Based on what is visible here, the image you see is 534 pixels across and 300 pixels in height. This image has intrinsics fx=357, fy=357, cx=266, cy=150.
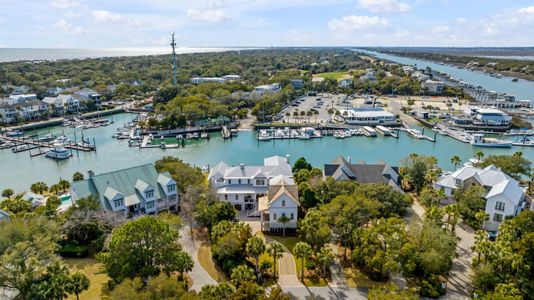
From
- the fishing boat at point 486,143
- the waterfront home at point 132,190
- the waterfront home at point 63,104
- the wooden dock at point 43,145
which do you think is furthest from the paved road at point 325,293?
the waterfront home at point 63,104

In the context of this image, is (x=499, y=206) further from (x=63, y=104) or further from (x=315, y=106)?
(x=63, y=104)

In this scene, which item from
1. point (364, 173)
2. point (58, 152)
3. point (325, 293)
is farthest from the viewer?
point (58, 152)

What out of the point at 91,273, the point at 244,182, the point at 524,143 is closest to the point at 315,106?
the point at 524,143

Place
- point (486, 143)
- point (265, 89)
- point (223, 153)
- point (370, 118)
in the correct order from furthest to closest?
point (265, 89), point (370, 118), point (486, 143), point (223, 153)

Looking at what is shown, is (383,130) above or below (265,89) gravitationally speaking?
below

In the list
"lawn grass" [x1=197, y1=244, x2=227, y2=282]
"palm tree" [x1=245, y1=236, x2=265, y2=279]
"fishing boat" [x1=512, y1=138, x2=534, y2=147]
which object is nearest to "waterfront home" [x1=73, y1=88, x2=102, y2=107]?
"lawn grass" [x1=197, y1=244, x2=227, y2=282]

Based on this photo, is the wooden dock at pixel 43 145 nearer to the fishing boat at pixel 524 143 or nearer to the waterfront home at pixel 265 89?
the waterfront home at pixel 265 89

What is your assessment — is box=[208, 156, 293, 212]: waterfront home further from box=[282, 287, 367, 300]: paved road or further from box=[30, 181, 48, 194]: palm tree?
box=[30, 181, 48, 194]: palm tree

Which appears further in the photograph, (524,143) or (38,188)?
(524,143)
